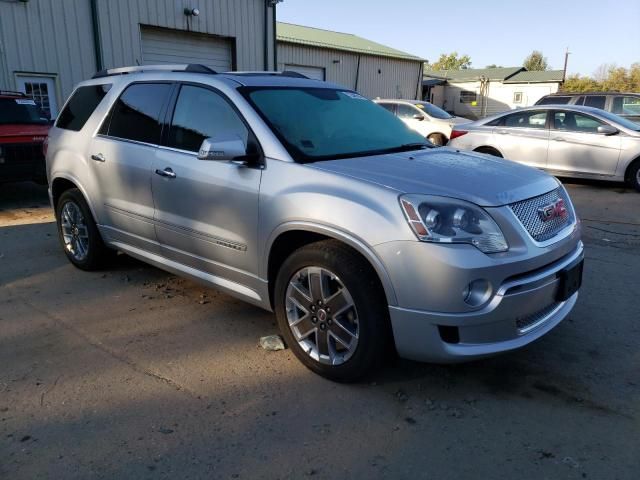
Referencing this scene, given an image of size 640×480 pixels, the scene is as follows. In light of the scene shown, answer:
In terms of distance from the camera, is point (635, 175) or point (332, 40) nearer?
point (635, 175)

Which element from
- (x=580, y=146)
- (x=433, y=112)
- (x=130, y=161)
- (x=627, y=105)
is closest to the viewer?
(x=130, y=161)

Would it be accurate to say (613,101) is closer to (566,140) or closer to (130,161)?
(566,140)

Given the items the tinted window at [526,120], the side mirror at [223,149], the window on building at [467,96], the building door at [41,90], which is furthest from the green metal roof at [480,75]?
the side mirror at [223,149]

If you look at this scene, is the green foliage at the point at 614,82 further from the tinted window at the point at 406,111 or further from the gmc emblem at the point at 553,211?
the gmc emblem at the point at 553,211

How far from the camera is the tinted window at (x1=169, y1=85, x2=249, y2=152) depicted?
366 cm

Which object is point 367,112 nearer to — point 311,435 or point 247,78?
point 247,78

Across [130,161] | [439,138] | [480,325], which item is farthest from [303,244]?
[439,138]

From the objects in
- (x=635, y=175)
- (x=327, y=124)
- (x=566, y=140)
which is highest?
(x=327, y=124)

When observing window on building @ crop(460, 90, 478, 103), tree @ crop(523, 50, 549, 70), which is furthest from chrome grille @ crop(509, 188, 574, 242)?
tree @ crop(523, 50, 549, 70)

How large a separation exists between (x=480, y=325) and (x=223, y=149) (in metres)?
1.79

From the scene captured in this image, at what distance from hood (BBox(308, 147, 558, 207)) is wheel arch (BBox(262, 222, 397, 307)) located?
348 millimetres

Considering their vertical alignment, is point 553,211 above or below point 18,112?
below

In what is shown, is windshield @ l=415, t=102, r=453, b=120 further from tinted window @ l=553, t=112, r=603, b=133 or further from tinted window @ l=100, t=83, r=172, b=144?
tinted window @ l=100, t=83, r=172, b=144

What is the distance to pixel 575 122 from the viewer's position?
998 cm
